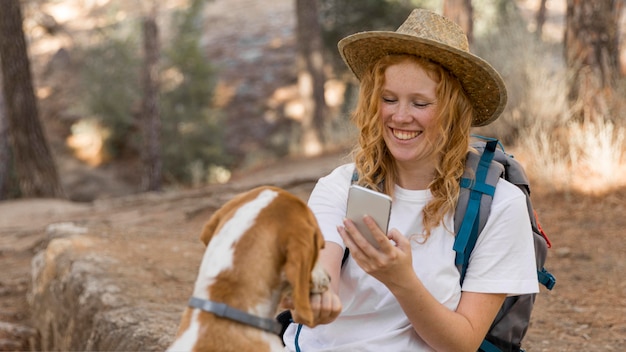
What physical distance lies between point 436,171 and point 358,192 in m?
0.67

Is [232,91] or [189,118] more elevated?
[189,118]

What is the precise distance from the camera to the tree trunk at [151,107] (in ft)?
51.4

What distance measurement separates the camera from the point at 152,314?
4.23 meters

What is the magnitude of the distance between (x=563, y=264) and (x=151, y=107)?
11.6m

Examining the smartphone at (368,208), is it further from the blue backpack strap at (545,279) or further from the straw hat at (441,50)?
the blue backpack strap at (545,279)

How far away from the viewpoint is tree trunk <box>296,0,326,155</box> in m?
15.0

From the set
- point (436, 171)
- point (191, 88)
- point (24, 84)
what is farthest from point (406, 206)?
point (191, 88)

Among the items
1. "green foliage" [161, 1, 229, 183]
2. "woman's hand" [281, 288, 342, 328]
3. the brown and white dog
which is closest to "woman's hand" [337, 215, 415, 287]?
"woman's hand" [281, 288, 342, 328]

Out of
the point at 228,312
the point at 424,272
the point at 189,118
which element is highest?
the point at 228,312

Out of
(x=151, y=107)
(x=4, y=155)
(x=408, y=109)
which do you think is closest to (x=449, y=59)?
(x=408, y=109)

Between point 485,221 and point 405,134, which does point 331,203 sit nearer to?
point 405,134

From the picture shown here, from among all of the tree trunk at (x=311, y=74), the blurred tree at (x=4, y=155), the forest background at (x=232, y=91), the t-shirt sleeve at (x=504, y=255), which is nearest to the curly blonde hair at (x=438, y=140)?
the t-shirt sleeve at (x=504, y=255)

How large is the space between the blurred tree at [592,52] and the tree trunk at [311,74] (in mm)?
7190

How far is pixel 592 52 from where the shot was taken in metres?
8.38
